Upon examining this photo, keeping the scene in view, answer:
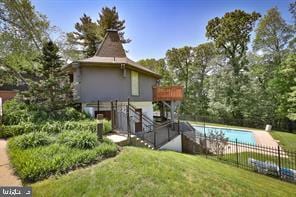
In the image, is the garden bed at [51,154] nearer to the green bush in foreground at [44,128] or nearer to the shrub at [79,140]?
the shrub at [79,140]

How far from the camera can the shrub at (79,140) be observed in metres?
6.07

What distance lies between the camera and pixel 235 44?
2366 centimetres

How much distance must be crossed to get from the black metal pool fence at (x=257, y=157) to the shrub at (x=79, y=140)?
673 cm

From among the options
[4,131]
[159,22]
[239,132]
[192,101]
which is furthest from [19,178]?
[192,101]

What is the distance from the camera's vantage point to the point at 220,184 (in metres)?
5.04

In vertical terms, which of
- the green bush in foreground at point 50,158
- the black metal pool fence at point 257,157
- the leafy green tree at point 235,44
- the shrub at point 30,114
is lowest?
the black metal pool fence at point 257,157

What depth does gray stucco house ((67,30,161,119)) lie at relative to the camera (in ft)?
37.2

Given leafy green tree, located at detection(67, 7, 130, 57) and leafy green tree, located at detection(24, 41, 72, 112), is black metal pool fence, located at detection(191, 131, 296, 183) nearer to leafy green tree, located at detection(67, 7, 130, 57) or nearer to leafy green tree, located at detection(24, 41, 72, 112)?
leafy green tree, located at detection(24, 41, 72, 112)

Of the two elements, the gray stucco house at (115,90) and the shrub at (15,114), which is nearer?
the shrub at (15,114)

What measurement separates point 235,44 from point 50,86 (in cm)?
2168

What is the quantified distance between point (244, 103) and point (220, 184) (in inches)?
789

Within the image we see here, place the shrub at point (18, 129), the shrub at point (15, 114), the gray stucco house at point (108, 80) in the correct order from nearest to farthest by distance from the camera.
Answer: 1. the shrub at point (18, 129)
2. the shrub at point (15, 114)
3. the gray stucco house at point (108, 80)

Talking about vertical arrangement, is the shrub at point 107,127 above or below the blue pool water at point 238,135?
above

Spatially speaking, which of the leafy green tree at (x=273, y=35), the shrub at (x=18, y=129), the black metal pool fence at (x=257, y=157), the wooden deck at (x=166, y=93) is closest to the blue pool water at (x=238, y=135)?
the wooden deck at (x=166, y=93)
